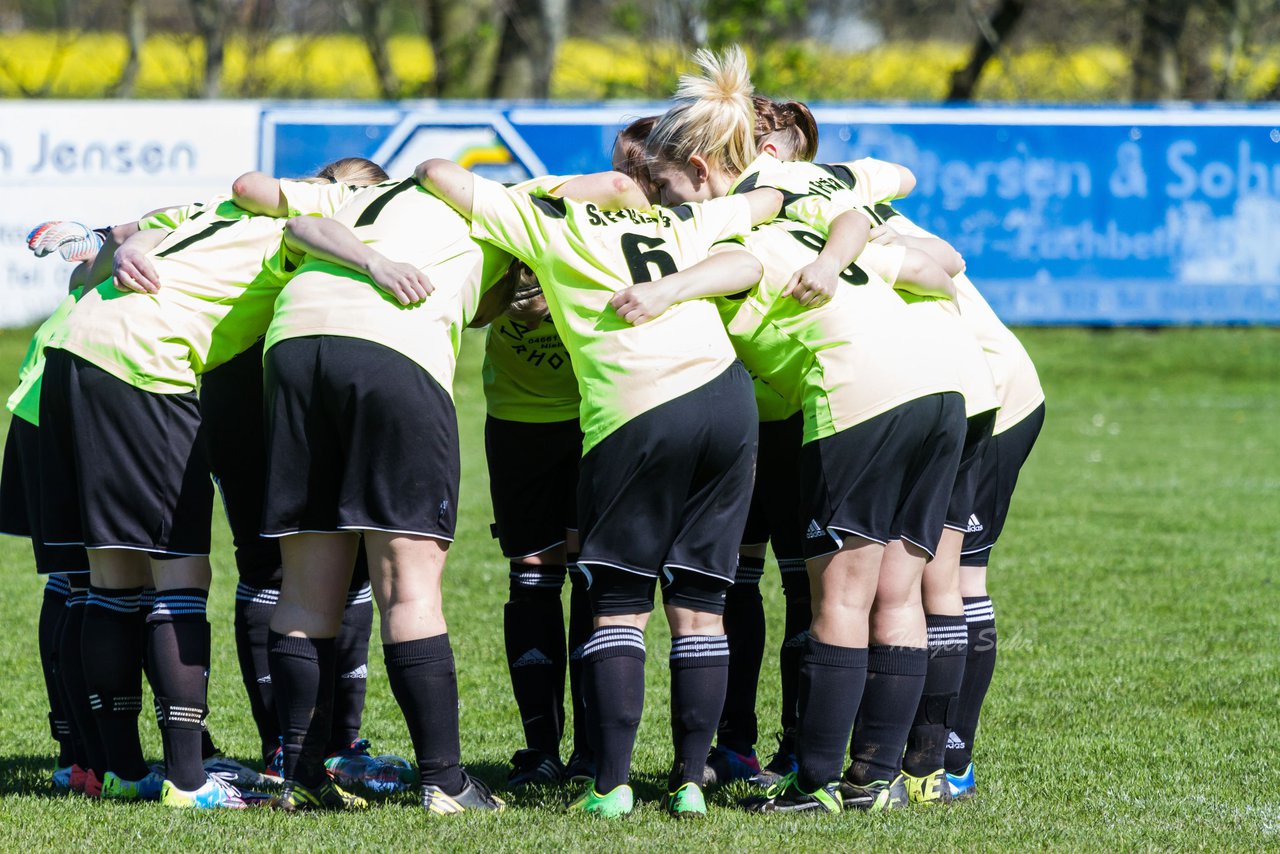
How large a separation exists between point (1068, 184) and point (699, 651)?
1303 cm

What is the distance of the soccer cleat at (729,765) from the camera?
4594 mm

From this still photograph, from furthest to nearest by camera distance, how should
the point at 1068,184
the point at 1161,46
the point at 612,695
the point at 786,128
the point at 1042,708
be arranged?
1. the point at 1161,46
2. the point at 1068,184
3. the point at 1042,708
4. the point at 786,128
5. the point at 612,695

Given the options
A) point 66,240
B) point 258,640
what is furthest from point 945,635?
point 66,240

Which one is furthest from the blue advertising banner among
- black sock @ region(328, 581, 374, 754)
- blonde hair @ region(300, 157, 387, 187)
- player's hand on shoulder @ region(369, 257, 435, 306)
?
player's hand on shoulder @ region(369, 257, 435, 306)

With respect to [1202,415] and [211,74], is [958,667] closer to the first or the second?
[1202,415]

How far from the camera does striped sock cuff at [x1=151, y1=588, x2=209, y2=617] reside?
4.15 meters

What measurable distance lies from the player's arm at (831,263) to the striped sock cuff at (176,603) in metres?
1.83

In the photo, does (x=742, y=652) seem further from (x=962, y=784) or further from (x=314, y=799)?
(x=314, y=799)

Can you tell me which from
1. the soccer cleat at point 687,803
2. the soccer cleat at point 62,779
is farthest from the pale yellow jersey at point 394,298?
the soccer cleat at point 62,779

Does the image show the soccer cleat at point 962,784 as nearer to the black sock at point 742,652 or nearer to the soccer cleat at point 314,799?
the black sock at point 742,652

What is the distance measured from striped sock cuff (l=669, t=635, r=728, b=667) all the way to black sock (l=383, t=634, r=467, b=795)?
23.7 inches

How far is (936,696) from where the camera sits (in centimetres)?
430

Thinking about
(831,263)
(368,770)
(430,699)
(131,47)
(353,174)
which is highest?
(131,47)

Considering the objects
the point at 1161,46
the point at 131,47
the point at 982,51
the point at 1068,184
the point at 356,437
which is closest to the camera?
the point at 356,437
